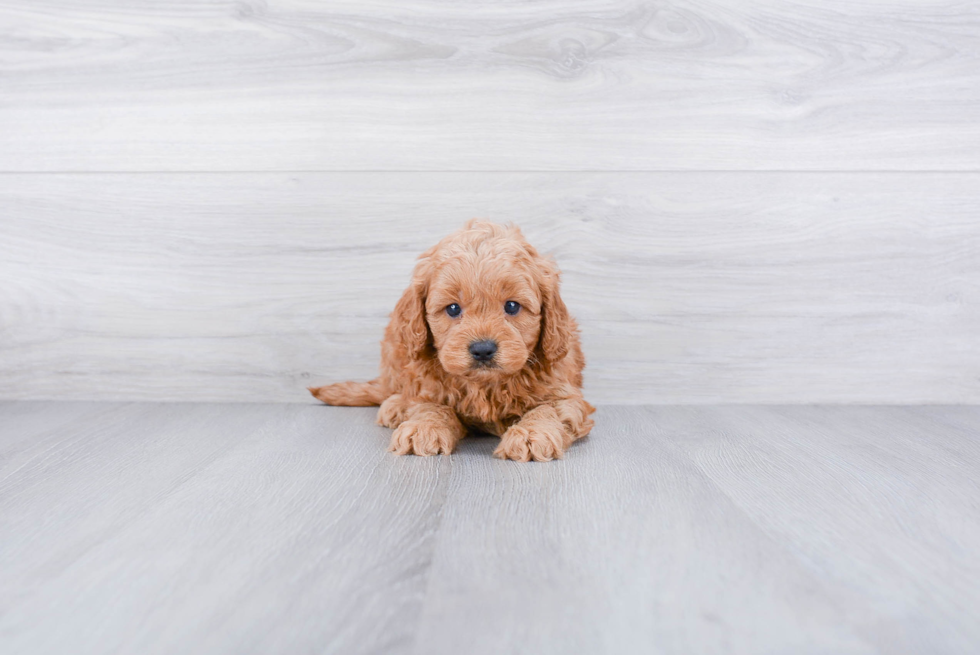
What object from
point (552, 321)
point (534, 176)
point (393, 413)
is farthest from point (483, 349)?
point (534, 176)

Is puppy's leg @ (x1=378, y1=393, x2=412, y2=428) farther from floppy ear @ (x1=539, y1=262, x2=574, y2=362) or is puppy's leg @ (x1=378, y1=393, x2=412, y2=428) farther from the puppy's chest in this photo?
floppy ear @ (x1=539, y1=262, x2=574, y2=362)

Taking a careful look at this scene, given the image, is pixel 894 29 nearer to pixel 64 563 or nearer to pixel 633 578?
pixel 633 578

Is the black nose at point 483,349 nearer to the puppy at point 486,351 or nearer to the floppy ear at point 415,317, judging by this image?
the puppy at point 486,351

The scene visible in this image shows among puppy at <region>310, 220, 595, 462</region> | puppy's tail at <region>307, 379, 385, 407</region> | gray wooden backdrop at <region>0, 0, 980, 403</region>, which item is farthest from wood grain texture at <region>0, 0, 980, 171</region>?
puppy's tail at <region>307, 379, 385, 407</region>

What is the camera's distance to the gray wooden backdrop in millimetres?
2092

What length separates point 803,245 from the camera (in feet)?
6.99

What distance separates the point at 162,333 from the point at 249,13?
3.72 feet

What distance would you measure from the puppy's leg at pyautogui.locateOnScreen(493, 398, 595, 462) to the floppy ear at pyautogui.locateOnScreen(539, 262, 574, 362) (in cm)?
13

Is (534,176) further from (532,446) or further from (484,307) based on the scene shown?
(532,446)

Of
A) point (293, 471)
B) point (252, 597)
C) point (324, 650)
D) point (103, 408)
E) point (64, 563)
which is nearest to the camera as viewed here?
point (324, 650)

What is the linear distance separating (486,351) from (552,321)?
228 mm

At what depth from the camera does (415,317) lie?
63.0 inches

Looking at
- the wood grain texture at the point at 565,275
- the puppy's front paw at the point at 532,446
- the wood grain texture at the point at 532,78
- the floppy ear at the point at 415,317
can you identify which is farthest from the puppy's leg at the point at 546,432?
the wood grain texture at the point at 532,78

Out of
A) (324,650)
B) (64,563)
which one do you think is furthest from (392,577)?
(64,563)
